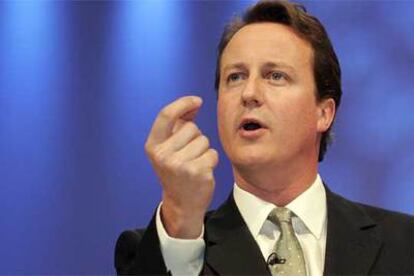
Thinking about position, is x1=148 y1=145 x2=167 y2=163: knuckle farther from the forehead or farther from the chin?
the forehead

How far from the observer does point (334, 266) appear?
4.20 ft

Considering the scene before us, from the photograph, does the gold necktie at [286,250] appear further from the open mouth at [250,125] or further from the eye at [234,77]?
the eye at [234,77]

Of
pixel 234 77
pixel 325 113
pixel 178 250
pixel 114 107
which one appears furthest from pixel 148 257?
pixel 114 107

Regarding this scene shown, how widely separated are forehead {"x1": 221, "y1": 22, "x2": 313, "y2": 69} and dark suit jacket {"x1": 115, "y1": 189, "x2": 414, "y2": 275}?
1.09 ft

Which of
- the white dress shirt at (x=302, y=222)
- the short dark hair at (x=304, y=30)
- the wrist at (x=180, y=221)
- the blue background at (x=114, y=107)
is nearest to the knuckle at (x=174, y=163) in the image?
the wrist at (x=180, y=221)

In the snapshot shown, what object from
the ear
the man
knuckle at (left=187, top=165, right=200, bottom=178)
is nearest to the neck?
the man

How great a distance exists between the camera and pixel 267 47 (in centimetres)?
143

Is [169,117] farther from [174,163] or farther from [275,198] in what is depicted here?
[275,198]

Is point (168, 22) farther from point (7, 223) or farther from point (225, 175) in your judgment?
point (7, 223)

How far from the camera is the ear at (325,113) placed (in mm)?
1553

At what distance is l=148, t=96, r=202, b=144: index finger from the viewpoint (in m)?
1.00

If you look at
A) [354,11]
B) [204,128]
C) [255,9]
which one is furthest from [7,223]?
[354,11]

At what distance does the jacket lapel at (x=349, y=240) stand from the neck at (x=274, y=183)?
0.09 m

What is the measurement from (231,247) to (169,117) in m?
0.41
